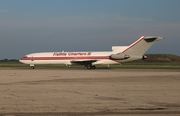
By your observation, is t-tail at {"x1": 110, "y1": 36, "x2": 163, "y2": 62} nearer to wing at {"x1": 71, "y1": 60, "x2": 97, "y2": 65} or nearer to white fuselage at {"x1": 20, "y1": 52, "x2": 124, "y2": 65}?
white fuselage at {"x1": 20, "y1": 52, "x2": 124, "y2": 65}

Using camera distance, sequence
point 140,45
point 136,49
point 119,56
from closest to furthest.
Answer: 1. point 119,56
2. point 140,45
3. point 136,49

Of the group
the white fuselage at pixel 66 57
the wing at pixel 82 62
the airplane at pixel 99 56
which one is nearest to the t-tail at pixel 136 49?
the airplane at pixel 99 56

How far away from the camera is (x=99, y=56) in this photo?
174ft

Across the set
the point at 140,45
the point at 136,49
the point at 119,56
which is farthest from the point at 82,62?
the point at 140,45

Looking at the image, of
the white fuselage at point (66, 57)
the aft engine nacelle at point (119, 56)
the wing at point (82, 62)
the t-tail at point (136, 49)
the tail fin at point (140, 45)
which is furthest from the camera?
the wing at point (82, 62)

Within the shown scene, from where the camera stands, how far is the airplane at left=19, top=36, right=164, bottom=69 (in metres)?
51.4

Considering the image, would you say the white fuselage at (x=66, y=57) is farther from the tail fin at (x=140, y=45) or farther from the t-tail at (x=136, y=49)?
the tail fin at (x=140, y=45)

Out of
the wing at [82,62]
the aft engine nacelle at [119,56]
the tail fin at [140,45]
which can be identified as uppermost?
the tail fin at [140,45]

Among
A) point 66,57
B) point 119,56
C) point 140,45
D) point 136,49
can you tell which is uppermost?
point 140,45

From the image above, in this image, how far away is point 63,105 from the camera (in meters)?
11.1

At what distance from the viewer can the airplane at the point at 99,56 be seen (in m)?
51.4

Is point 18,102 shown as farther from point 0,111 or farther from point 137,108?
point 137,108

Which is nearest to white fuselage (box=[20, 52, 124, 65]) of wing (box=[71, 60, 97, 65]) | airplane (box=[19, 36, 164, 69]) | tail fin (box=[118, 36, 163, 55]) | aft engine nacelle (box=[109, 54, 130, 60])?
airplane (box=[19, 36, 164, 69])

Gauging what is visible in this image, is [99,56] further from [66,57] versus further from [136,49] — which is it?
[136,49]
